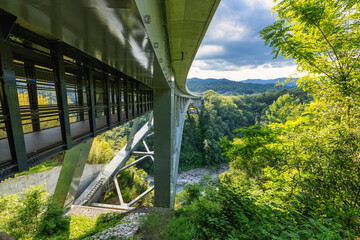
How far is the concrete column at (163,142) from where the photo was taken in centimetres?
567

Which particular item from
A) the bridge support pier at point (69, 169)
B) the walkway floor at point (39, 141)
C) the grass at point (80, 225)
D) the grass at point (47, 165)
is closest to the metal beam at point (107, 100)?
the walkway floor at point (39, 141)

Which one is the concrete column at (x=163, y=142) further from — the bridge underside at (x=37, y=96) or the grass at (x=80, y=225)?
the grass at (x=80, y=225)

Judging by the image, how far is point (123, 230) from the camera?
3.89m

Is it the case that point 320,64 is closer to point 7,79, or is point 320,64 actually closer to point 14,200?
point 7,79

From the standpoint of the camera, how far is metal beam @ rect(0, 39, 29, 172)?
1.75 m

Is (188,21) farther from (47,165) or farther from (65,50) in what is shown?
(47,165)

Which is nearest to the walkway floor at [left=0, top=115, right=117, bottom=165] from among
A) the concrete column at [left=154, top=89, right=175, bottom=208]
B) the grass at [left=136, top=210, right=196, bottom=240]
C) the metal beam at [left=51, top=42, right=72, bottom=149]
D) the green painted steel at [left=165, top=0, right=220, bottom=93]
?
the metal beam at [left=51, top=42, right=72, bottom=149]

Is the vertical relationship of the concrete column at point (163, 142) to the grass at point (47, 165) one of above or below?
above

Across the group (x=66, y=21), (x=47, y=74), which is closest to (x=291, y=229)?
(x=66, y=21)

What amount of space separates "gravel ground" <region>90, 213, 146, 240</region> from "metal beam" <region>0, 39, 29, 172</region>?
113 inches

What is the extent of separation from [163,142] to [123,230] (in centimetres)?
304

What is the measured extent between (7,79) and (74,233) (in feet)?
21.2

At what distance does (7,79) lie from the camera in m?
1.78

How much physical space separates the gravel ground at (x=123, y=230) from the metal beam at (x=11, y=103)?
2882 millimetres
